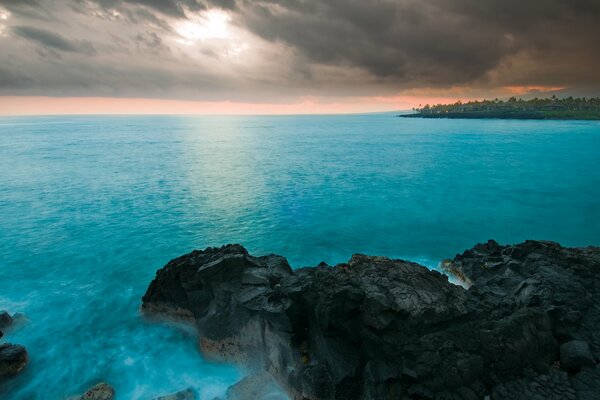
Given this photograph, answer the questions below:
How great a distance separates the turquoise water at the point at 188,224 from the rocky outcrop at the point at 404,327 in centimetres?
321

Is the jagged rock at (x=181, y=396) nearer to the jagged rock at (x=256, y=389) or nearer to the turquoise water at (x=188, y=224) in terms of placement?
the turquoise water at (x=188, y=224)

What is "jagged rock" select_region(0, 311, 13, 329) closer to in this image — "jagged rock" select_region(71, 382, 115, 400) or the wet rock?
"jagged rock" select_region(71, 382, 115, 400)

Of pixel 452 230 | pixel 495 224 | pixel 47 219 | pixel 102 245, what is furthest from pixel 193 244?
pixel 495 224

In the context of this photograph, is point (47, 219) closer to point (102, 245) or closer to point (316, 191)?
point (102, 245)

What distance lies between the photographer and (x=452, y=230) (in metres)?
41.8

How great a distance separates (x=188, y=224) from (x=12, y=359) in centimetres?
2641

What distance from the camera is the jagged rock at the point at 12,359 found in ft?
62.2

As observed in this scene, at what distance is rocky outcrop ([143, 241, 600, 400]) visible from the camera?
1464 centimetres

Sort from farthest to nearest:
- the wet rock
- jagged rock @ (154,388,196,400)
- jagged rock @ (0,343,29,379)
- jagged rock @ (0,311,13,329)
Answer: jagged rock @ (0,311,13,329), jagged rock @ (0,343,29,379), jagged rock @ (154,388,196,400), the wet rock

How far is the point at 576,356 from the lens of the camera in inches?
591

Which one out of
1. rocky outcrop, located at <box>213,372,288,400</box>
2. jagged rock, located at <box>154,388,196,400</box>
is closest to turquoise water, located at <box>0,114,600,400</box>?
jagged rock, located at <box>154,388,196,400</box>

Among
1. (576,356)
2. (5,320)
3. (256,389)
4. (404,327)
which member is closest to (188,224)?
(5,320)

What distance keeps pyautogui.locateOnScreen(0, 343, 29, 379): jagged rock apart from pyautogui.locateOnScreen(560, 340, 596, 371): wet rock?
89.3ft

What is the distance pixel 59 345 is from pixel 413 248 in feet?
101
